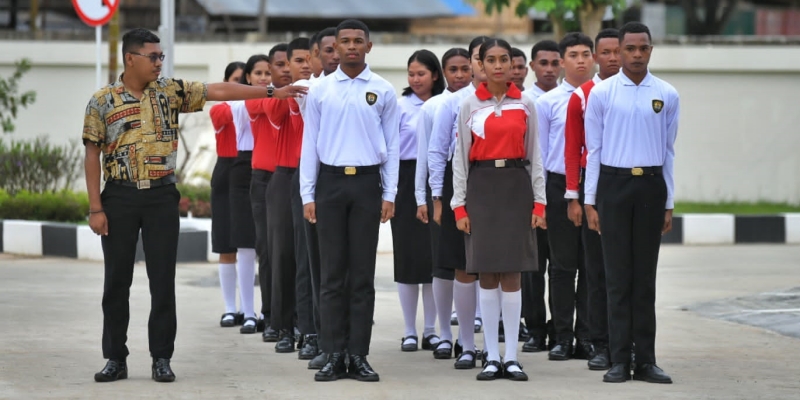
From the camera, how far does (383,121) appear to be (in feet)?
26.5

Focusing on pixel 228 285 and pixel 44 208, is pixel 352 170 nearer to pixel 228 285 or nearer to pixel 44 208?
pixel 228 285

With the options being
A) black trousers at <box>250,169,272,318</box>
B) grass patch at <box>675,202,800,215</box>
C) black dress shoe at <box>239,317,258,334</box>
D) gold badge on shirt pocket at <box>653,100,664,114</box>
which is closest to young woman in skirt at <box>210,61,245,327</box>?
black dress shoe at <box>239,317,258,334</box>

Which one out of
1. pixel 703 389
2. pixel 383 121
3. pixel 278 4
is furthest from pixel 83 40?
pixel 703 389

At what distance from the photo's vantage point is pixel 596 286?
28.1 feet

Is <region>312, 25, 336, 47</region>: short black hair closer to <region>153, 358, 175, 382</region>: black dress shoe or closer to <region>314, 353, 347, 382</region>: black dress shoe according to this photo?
<region>314, 353, 347, 382</region>: black dress shoe

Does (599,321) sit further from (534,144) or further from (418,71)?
(418,71)

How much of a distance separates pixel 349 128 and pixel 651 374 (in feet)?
6.72

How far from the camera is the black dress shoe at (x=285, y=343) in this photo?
Answer: 9.11 meters

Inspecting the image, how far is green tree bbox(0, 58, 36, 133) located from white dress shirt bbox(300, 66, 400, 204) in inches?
419

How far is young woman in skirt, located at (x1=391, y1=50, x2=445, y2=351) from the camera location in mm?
9328

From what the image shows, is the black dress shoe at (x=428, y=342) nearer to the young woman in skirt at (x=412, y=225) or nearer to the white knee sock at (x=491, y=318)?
the young woman in skirt at (x=412, y=225)

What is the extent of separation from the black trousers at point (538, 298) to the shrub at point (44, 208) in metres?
7.60

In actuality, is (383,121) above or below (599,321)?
above

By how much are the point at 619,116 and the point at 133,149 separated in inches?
100.0
